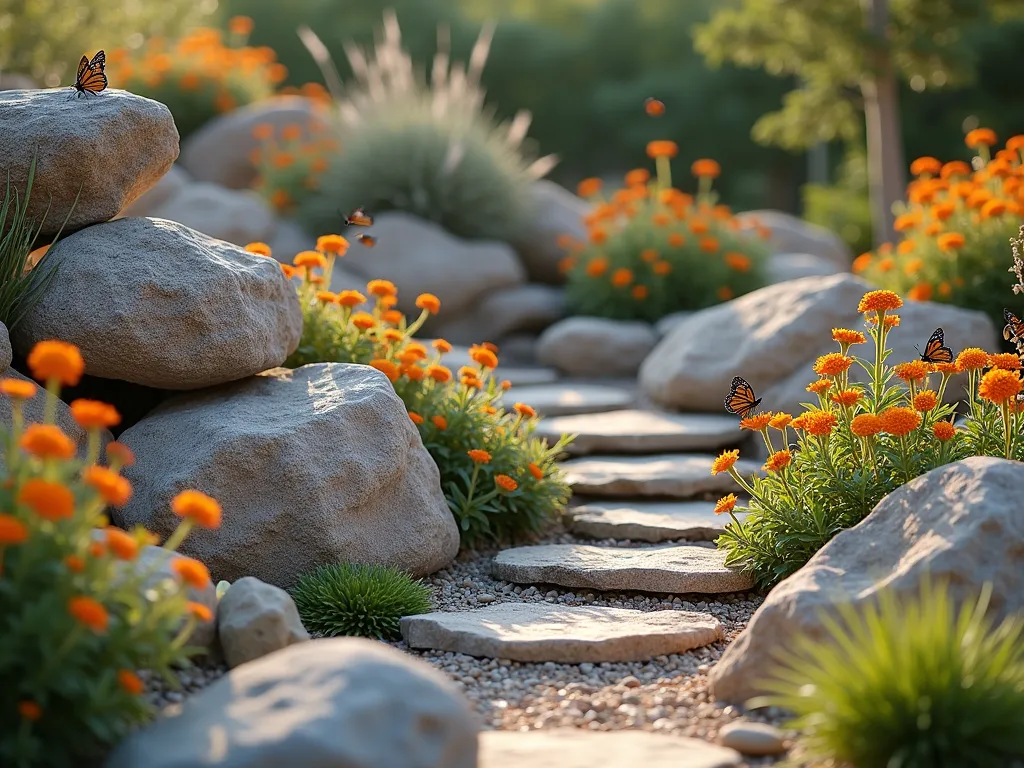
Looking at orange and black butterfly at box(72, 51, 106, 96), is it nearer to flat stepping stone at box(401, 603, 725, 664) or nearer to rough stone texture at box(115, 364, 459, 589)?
rough stone texture at box(115, 364, 459, 589)

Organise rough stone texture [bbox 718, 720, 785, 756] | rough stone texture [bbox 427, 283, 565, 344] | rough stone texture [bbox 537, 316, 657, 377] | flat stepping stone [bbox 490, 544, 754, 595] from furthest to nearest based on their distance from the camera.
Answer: rough stone texture [bbox 427, 283, 565, 344] → rough stone texture [bbox 537, 316, 657, 377] → flat stepping stone [bbox 490, 544, 754, 595] → rough stone texture [bbox 718, 720, 785, 756]

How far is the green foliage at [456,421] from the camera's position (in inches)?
183

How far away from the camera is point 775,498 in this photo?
4.02 metres

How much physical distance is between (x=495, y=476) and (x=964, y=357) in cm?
203

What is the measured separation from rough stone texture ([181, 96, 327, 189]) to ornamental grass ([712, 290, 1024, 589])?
7.83 metres

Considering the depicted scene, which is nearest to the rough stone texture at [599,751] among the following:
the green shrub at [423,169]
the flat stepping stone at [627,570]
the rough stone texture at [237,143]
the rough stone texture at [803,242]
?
the flat stepping stone at [627,570]

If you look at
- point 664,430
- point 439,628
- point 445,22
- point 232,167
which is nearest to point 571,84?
point 445,22

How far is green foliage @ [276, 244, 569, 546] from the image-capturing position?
4652 mm

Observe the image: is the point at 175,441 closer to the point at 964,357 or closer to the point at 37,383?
the point at 37,383

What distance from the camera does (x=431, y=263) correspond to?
27.9 feet

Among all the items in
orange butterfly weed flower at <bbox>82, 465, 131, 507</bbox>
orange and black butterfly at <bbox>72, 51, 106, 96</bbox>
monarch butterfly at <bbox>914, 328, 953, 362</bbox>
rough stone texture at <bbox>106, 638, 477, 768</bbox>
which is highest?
orange and black butterfly at <bbox>72, 51, 106, 96</bbox>

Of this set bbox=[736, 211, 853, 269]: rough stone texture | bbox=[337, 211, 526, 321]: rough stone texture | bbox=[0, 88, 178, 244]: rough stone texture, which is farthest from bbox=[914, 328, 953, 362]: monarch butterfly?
bbox=[736, 211, 853, 269]: rough stone texture

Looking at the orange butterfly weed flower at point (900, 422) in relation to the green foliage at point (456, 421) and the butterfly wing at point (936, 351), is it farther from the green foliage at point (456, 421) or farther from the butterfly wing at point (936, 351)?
the green foliage at point (456, 421)

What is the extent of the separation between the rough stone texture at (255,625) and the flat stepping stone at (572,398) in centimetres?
352
